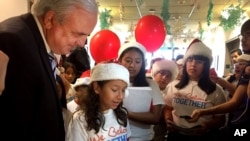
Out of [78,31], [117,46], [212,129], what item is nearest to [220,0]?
[117,46]

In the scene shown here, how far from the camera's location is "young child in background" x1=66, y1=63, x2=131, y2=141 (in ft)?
4.99

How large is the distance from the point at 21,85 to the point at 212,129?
5.50ft

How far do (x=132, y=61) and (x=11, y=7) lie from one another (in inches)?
77.7

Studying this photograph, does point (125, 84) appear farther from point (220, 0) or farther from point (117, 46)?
point (220, 0)

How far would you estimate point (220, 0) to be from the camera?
6.77m

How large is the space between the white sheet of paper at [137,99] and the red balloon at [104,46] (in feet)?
2.55

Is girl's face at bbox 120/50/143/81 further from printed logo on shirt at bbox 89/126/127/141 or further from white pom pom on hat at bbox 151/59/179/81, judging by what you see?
white pom pom on hat at bbox 151/59/179/81

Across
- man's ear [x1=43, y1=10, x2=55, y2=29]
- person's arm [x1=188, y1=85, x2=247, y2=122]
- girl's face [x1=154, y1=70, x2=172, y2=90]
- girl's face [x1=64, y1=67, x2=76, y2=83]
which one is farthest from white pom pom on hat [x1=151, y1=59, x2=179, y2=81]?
man's ear [x1=43, y1=10, x2=55, y2=29]

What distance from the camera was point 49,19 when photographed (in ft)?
3.50

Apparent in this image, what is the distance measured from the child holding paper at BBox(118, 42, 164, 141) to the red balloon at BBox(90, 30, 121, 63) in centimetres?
52

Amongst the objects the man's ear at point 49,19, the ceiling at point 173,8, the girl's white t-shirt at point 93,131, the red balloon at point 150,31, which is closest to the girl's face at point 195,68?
the girl's white t-shirt at point 93,131

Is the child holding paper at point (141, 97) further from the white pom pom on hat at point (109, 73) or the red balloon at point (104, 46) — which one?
the red balloon at point (104, 46)

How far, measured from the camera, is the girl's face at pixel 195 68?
223 cm

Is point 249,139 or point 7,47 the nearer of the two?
point 7,47
